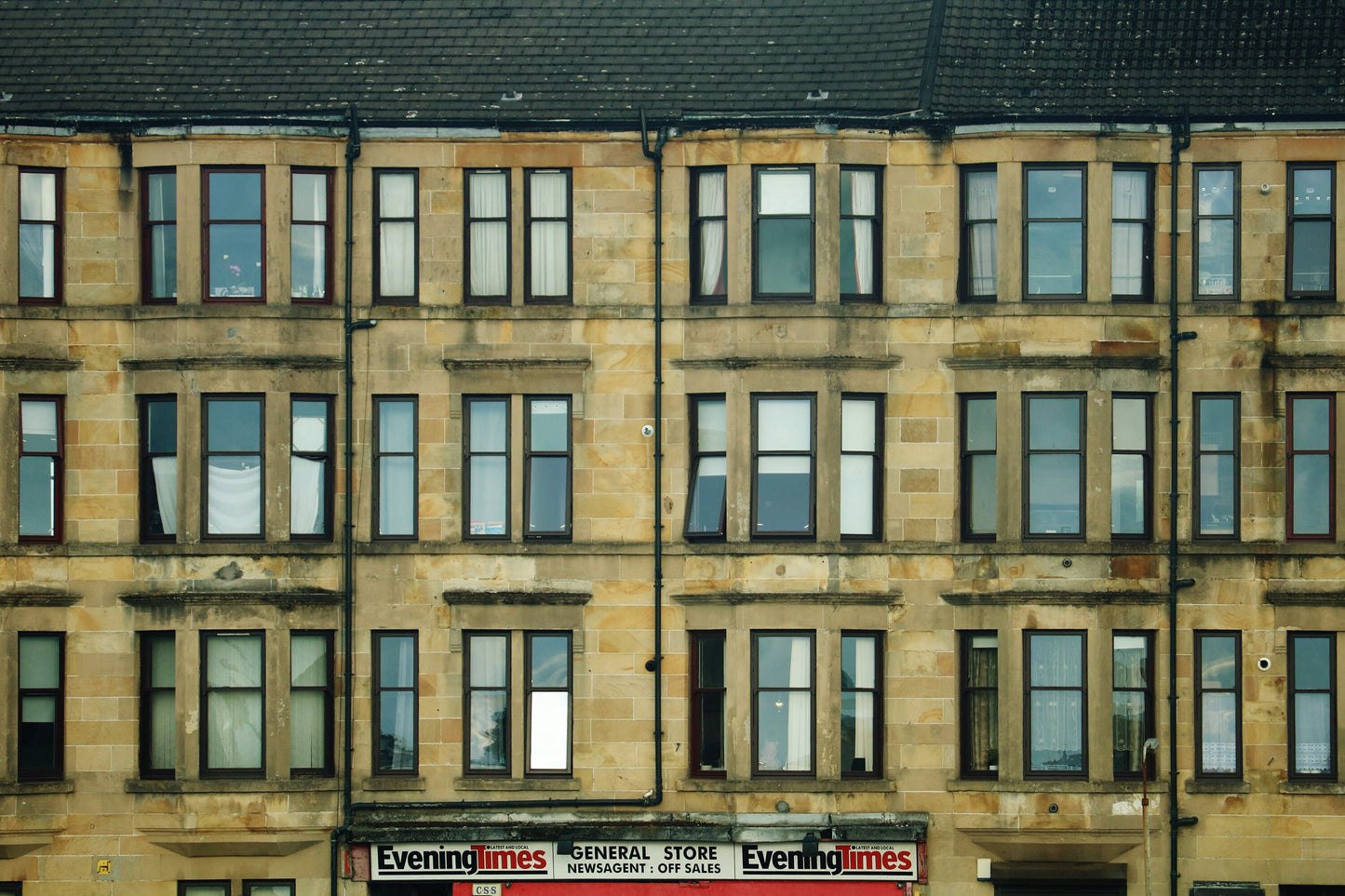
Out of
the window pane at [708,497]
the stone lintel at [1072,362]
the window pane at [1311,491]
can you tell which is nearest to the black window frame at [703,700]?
the window pane at [708,497]

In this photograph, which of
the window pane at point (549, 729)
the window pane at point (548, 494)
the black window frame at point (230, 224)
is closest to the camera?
the window pane at point (549, 729)

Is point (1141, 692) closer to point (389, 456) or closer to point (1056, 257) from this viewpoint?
point (1056, 257)

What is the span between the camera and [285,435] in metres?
24.2

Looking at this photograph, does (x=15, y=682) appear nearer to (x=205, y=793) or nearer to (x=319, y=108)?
(x=205, y=793)

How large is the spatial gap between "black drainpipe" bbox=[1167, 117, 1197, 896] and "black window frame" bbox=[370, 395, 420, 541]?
494 inches

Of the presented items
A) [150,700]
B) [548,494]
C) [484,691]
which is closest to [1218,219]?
[548,494]

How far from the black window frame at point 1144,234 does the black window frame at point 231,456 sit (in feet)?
47.7

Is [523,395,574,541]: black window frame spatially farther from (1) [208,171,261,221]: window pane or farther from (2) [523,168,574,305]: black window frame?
(1) [208,171,261,221]: window pane

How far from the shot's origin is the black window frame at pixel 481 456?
24.4 m

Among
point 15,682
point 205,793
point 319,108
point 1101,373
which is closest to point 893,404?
point 1101,373

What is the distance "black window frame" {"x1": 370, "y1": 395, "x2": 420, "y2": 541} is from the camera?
80.2 feet

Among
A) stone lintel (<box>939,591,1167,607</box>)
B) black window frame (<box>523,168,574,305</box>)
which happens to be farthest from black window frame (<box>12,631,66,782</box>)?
stone lintel (<box>939,591,1167,607</box>)

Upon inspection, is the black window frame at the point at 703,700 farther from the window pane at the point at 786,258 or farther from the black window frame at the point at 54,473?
the black window frame at the point at 54,473

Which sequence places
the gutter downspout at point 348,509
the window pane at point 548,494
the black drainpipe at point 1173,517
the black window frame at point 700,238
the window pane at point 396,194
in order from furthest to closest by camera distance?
1. the window pane at point 396,194
2. the black window frame at point 700,238
3. the window pane at point 548,494
4. the gutter downspout at point 348,509
5. the black drainpipe at point 1173,517
